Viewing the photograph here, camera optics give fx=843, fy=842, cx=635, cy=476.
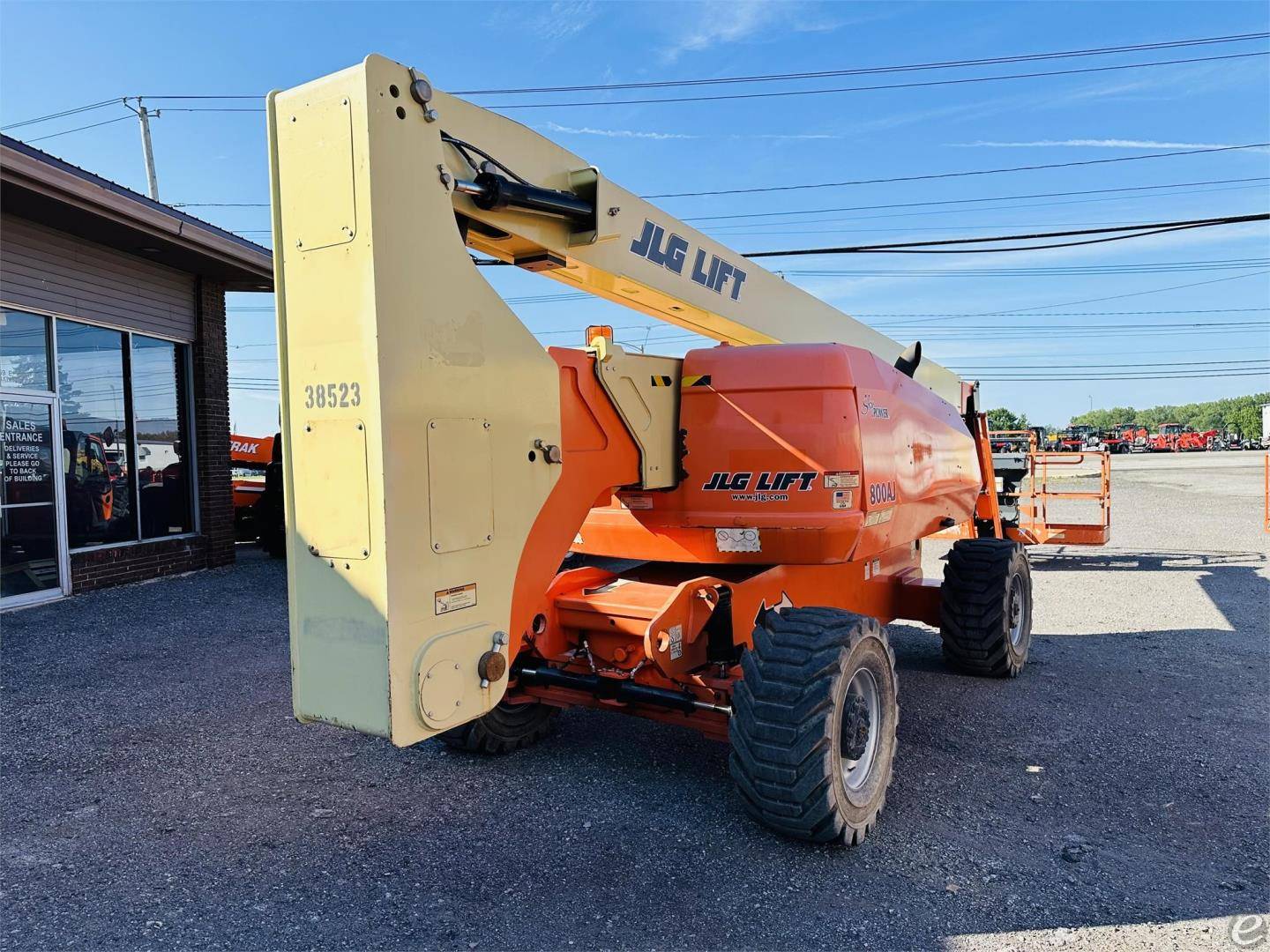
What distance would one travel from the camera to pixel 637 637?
4.17 m

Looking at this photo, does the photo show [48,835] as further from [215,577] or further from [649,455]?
[215,577]

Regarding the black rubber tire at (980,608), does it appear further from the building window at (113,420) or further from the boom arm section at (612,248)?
the building window at (113,420)

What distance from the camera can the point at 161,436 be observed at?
11828mm

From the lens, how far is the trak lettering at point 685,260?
424 cm

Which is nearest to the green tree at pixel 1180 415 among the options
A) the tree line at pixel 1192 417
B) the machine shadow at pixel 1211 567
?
the tree line at pixel 1192 417

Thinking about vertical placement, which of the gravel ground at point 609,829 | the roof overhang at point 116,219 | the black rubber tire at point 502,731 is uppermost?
the roof overhang at point 116,219

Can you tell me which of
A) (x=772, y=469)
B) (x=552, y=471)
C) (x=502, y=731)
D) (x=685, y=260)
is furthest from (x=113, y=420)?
(x=772, y=469)

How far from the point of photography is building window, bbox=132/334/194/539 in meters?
11.4

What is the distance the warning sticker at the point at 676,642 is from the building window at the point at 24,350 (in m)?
9.08

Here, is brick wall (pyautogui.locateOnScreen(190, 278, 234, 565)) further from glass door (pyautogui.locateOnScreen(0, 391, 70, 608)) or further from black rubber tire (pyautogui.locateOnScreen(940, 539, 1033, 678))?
black rubber tire (pyautogui.locateOnScreen(940, 539, 1033, 678))

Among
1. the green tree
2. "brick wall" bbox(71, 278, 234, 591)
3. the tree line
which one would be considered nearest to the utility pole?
"brick wall" bbox(71, 278, 234, 591)

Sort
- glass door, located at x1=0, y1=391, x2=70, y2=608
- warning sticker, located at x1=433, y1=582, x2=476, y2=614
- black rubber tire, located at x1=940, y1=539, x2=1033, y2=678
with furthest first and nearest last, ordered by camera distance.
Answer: glass door, located at x1=0, y1=391, x2=70, y2=608, black rubber tire, located at x1=940, y1=539, x2=1033, y2=678, warning sticker, located at x1=433, y1=582, x2=476, y2=614

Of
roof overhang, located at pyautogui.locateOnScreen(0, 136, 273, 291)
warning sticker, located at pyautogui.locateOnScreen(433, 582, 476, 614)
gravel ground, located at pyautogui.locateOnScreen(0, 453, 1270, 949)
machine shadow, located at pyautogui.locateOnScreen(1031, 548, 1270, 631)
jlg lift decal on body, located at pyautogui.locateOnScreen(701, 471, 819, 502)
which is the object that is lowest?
machine shadow, located at pyautogui.locateOnScreen(1031, 548, 1270, 631)

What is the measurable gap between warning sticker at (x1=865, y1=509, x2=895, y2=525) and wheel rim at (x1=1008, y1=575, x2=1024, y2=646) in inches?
91.4
